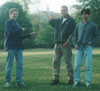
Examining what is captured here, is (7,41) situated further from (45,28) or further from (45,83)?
(45,28)

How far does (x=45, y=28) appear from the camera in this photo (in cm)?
8206

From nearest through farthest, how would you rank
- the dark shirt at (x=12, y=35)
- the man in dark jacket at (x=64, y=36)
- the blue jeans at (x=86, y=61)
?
the blue jeans at (x=86, y=61), the dark shirt at (x=12, y=35), the man in dark jacket at (x=64, y=36)

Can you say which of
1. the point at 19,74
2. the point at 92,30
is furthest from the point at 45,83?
the point at 92,30

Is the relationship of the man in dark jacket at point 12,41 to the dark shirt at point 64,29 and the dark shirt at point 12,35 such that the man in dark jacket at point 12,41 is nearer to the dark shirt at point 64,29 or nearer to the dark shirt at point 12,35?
the dark shirt at point 12,35

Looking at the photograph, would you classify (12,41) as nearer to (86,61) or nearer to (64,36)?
(64,36)

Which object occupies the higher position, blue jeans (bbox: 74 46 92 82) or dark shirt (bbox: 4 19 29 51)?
dark shirt (bbox: 4 19 29 51)

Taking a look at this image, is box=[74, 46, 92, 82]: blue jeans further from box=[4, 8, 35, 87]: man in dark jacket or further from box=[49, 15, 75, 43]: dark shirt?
box=[4, 8, 35, 87]: man in dark jacket

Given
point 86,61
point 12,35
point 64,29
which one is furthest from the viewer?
point 64,29

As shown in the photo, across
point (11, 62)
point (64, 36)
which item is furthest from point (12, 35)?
point (64, 36)

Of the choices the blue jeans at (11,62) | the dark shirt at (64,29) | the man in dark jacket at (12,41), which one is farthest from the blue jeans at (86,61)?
the blue jeans at (11,62)

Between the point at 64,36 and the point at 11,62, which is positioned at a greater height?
the point at 64,36

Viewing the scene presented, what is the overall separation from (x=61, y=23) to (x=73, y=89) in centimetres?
203

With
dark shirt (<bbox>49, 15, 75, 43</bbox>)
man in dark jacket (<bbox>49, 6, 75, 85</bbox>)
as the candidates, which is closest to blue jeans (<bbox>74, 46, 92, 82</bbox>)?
man in dark jacket (<bbox>49, 6, 75, 85</bbox>)

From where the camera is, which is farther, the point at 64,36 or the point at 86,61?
the point at 64,36
